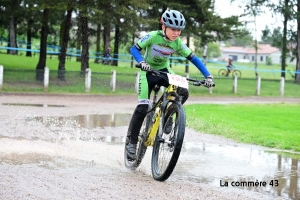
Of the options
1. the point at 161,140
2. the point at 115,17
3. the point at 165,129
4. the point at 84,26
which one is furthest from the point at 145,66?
the point at 84,26

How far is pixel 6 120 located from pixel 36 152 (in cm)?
474

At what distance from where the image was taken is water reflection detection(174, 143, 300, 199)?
26.2 feet

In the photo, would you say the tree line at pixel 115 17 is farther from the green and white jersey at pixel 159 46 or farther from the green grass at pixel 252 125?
the green and white jersey at pixel 159 46

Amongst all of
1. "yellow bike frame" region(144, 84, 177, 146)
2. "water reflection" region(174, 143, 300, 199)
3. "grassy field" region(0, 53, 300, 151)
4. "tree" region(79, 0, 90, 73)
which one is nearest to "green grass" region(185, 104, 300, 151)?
"grassy field" region(0, 53, 300, 151)

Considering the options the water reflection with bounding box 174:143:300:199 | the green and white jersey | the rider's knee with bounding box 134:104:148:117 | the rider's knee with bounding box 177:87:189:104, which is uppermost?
the green and white jersey

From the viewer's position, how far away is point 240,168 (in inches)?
367

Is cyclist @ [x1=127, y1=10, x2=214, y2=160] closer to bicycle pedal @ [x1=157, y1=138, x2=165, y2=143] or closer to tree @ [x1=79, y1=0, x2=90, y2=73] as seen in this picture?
bicycle pedal @ [x1=157, y1=138, x2=165, y2=143]

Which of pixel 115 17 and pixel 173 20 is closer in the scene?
pixel 173 20

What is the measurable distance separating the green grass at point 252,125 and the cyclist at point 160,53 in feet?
13.9

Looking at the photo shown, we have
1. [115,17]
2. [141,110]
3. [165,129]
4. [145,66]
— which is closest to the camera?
[145,66]

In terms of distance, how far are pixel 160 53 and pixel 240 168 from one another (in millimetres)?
2191

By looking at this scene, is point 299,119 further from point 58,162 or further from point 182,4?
point 182,4

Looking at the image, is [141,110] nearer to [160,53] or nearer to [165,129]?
[165,129]

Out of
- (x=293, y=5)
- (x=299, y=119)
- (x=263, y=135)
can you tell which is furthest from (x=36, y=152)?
(x=293, y=5)
